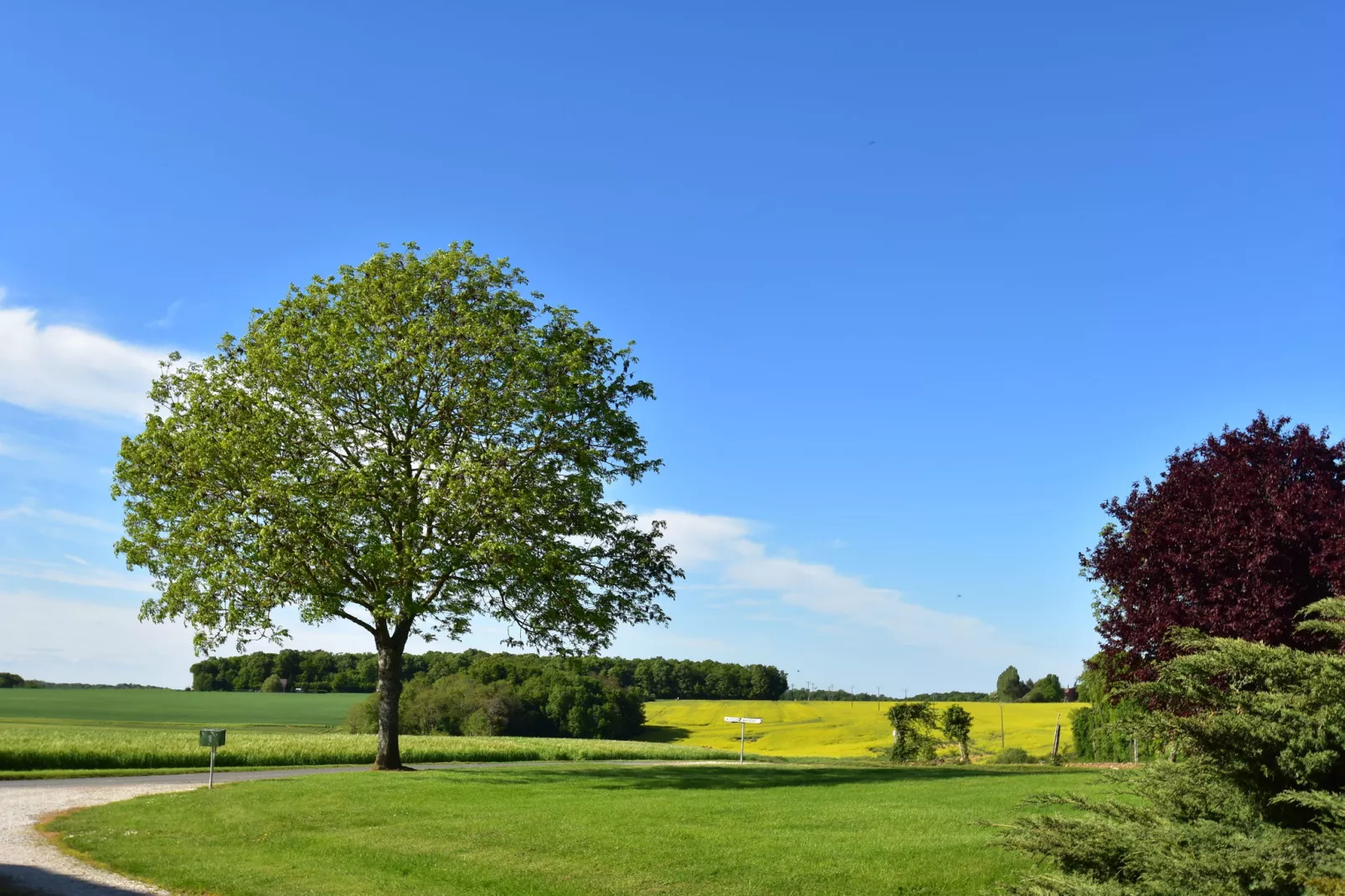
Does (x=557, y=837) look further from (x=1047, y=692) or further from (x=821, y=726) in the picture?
(x=1047, y=692)

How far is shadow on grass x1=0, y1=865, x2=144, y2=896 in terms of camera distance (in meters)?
12.3

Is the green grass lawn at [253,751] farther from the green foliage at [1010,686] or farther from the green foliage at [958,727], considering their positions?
the green foliage at [1010,686]

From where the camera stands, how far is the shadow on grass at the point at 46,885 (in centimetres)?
1227

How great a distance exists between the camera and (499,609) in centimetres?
Result: 2795

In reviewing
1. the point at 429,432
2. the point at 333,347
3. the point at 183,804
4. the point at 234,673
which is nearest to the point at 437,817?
the point at 183,804

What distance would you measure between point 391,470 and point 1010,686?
127350mm

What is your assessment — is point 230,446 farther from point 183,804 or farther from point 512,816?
point 512,816

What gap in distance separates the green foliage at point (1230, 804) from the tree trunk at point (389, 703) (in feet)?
75.2

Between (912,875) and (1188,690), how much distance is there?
5.12 metres

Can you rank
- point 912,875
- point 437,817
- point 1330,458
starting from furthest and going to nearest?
1. point 1330,458
2. point 437,817
3. point 912,875

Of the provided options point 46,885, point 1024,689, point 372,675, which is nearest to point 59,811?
point 46,885

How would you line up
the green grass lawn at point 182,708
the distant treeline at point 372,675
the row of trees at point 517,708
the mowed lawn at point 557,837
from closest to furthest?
the mowed lawn at point 557,837, the row of trees at point 517,708, the green grass lawn at point 182,708, the distant treeline at point 372,675

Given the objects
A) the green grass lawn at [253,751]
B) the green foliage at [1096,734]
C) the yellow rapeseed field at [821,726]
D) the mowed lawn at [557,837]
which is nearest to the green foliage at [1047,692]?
the yellow rapeseed field at [821,726]

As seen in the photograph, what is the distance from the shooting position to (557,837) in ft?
50.4
